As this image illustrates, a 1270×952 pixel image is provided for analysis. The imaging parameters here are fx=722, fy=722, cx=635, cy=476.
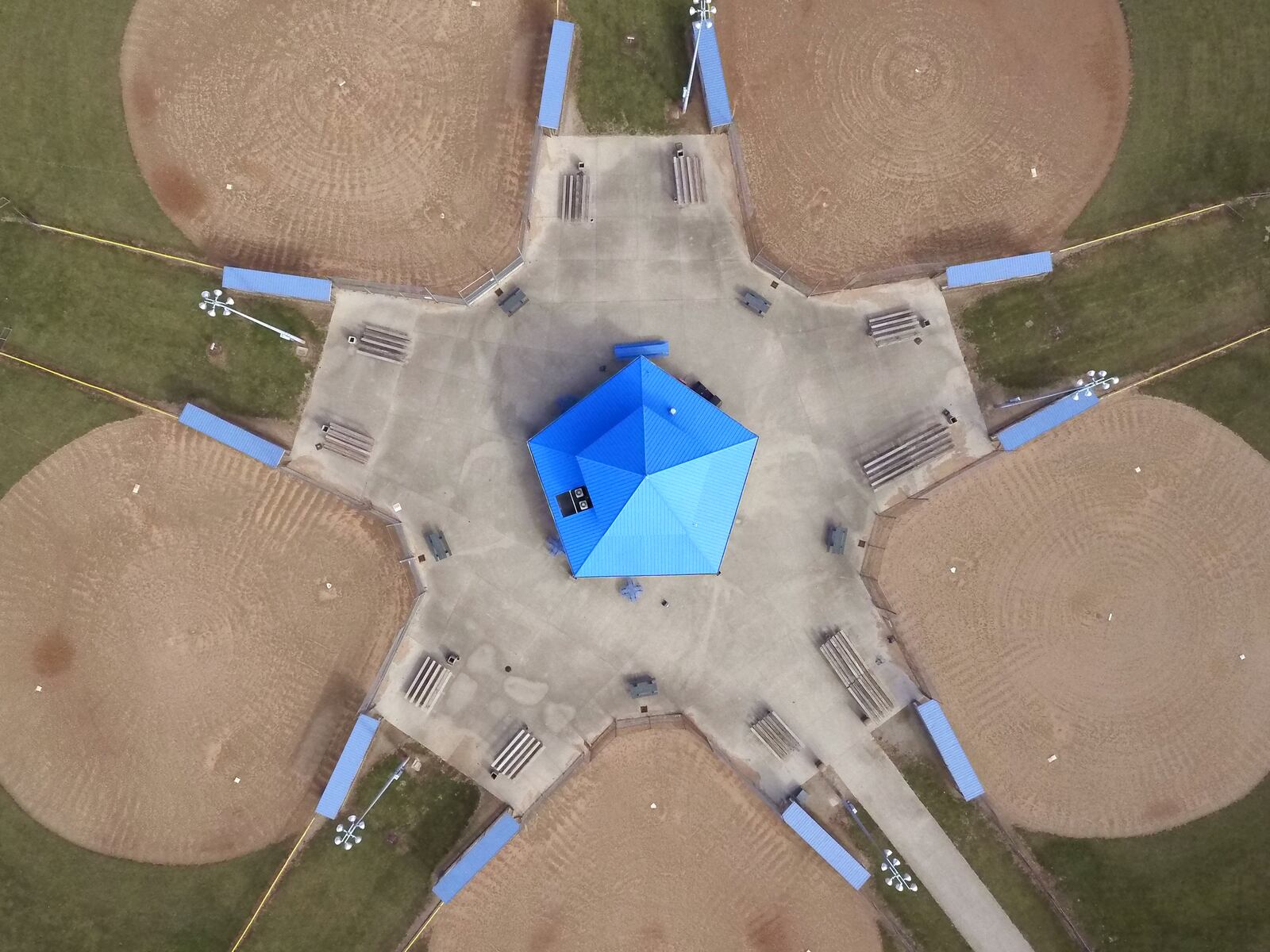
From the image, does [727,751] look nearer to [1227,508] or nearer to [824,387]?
[824,387]

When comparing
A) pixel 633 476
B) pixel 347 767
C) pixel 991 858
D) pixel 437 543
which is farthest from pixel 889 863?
pixel 437 543

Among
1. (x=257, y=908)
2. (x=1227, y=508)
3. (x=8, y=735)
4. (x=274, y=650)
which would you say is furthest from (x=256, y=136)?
(x=1227, y=508)

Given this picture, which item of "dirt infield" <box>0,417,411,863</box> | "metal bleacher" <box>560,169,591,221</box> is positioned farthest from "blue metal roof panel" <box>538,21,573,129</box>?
"dirt infield" <box>0,417,411,863</box>

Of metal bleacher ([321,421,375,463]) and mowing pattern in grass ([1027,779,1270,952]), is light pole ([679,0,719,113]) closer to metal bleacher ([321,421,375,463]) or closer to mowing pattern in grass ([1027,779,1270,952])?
metal bleacher ([321,421,375,463])

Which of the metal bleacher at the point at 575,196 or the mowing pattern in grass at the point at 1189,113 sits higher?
the mowing pattern in grass at the point at 1189,113

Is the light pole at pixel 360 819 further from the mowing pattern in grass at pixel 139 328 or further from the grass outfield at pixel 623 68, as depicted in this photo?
the grass outfield at pixel 623 68

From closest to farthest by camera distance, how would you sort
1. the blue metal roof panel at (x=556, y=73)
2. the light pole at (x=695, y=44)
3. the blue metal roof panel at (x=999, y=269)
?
the light pole at (x=695, y=44) → the blue metal roof panel at (x=556, y=73) → the blue metal roof panel at (x=999, y=269)

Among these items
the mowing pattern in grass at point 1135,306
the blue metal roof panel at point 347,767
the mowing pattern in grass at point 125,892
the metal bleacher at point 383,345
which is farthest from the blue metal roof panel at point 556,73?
the mowing pattern in grass at point 125,892
